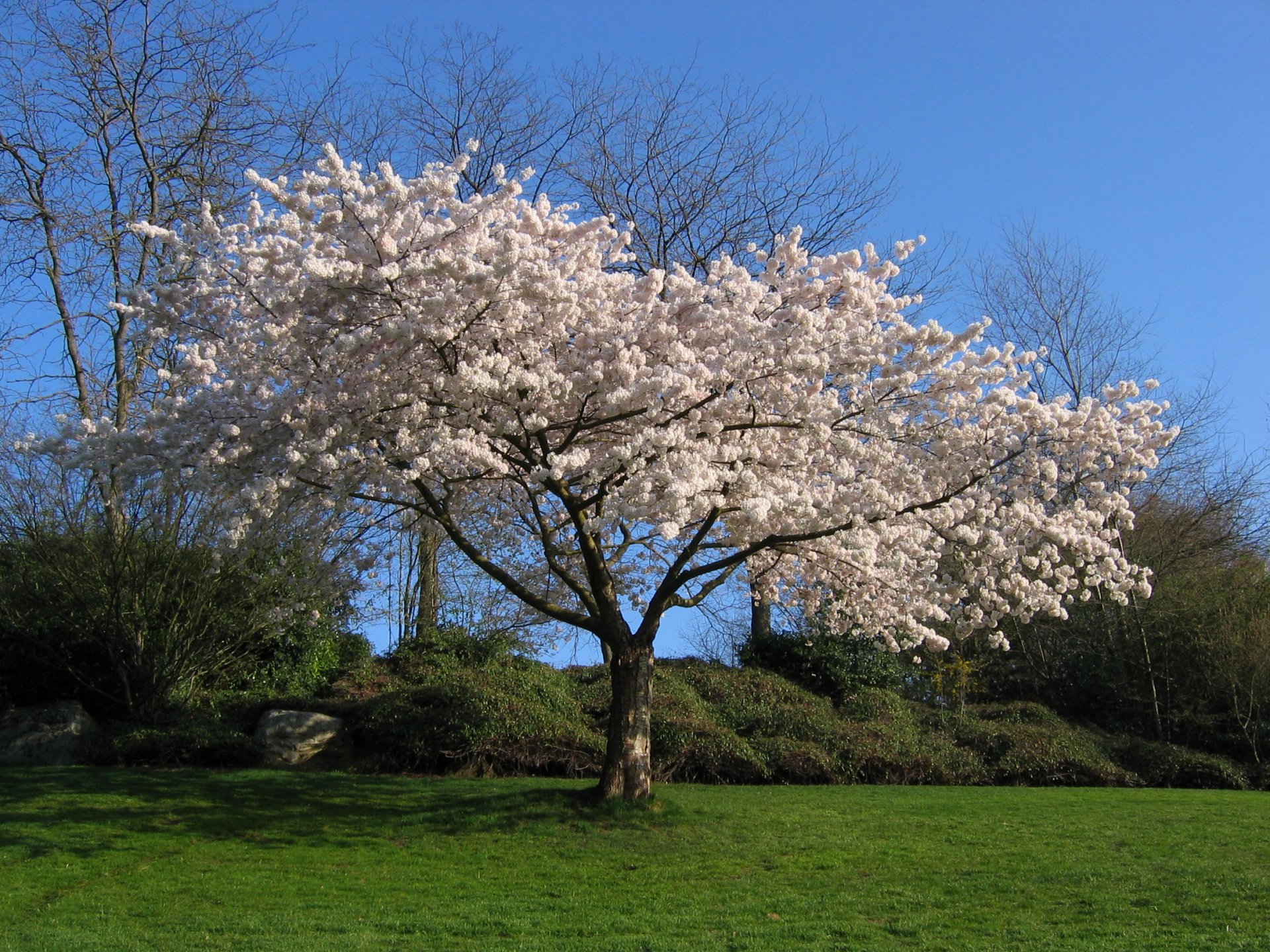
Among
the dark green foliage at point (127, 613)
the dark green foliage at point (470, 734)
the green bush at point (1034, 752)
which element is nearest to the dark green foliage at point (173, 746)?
the dark green foliage at point (127, 613)

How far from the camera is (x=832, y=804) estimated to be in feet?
37.1

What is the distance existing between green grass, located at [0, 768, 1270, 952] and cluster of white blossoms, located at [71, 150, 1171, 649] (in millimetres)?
2188

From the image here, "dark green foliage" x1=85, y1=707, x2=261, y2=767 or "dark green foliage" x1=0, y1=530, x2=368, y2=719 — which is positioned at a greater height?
"dark green foliage" x1=0, y1=530, x2=368, y2=719

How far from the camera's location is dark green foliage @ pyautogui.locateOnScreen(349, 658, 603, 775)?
1270 cm

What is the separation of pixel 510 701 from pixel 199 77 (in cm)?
1129

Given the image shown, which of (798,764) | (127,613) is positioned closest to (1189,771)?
(798,764)

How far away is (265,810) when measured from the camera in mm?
10188

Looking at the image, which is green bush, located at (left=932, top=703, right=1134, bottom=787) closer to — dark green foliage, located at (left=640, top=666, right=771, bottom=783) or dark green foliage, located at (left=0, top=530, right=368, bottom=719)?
dark green foliage, located at (left=640, top=666, right=771, bottom=783)

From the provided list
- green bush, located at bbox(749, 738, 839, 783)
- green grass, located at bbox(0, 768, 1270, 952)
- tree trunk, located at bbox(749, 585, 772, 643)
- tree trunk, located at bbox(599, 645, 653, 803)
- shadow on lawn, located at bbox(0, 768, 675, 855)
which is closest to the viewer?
green grass, located at bbox(0, 768, 1270, 952)

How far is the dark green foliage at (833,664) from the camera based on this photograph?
16.4 meters

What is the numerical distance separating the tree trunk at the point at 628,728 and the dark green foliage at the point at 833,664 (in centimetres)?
641

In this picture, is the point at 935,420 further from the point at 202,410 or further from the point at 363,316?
the point at 202,410

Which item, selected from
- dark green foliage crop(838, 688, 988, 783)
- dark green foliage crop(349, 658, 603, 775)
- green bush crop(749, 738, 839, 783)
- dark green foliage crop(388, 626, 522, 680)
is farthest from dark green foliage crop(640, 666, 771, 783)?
dark green foliage crop(388, 626, 522, 680)

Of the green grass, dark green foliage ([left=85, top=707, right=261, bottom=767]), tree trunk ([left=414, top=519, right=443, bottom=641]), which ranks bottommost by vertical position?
the green grass
